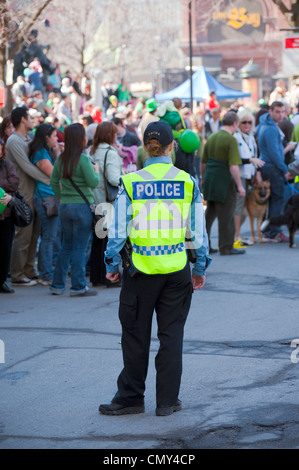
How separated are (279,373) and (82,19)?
42729 millimetres

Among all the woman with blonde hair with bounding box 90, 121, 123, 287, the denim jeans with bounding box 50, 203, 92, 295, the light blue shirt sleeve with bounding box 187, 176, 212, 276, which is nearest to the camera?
the light blue shirt sleeve with bounding box 187, 176, 212, 276

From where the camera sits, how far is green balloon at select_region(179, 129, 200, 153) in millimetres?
11945

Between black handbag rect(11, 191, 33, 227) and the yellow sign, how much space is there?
192ft

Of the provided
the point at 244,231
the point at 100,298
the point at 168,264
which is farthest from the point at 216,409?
the point at 244,231

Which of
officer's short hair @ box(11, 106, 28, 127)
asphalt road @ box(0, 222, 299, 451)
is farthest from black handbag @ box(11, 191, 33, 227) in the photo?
officer's short hair @ box(11, 106, 28, 127)

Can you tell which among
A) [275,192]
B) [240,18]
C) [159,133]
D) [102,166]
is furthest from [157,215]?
[240,18]

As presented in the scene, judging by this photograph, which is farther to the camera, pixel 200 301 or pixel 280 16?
pixel 280 16

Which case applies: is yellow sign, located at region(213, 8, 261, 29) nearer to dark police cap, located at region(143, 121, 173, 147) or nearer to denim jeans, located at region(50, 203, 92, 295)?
denim jeans, located at region(50, 203, 92, 295)

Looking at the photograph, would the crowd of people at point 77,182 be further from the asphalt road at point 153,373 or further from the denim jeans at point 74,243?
the asphalt road at point 153,373

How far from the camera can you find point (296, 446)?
5.04 meters

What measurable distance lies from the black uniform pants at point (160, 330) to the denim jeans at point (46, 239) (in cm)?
522

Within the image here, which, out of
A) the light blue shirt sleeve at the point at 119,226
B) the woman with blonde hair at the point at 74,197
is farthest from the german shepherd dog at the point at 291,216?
the light blue shirt sleeve at the point at 119,226

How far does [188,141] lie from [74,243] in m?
2.70
